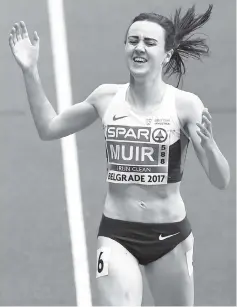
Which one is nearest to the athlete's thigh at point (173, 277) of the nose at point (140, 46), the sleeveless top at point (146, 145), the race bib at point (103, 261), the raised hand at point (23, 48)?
the race bib at point (103, 261)

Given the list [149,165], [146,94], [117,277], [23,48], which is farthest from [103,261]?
[23,48]

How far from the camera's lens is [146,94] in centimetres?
590

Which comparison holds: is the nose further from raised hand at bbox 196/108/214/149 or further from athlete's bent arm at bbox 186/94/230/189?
raised hand at bbox 196/108/214/149

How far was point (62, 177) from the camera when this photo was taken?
10.0m

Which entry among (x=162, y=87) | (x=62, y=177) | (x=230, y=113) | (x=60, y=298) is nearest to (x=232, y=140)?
(x=230, y=113)

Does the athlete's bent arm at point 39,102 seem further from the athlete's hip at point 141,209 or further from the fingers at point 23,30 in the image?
the athlete's hip at point 141,209

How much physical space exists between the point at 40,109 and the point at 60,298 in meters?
2.31

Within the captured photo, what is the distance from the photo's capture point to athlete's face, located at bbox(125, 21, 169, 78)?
228 inches

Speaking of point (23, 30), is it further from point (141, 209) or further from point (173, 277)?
point (173, 277)

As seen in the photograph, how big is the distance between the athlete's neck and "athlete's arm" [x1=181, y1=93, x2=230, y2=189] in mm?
171

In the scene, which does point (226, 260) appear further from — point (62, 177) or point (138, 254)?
point (138, 254)

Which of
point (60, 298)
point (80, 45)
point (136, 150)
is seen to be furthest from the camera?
point (80, 45)

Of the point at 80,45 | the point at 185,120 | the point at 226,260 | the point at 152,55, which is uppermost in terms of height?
the point at 152,55

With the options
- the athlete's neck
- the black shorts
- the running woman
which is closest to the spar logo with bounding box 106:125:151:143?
the running woman
